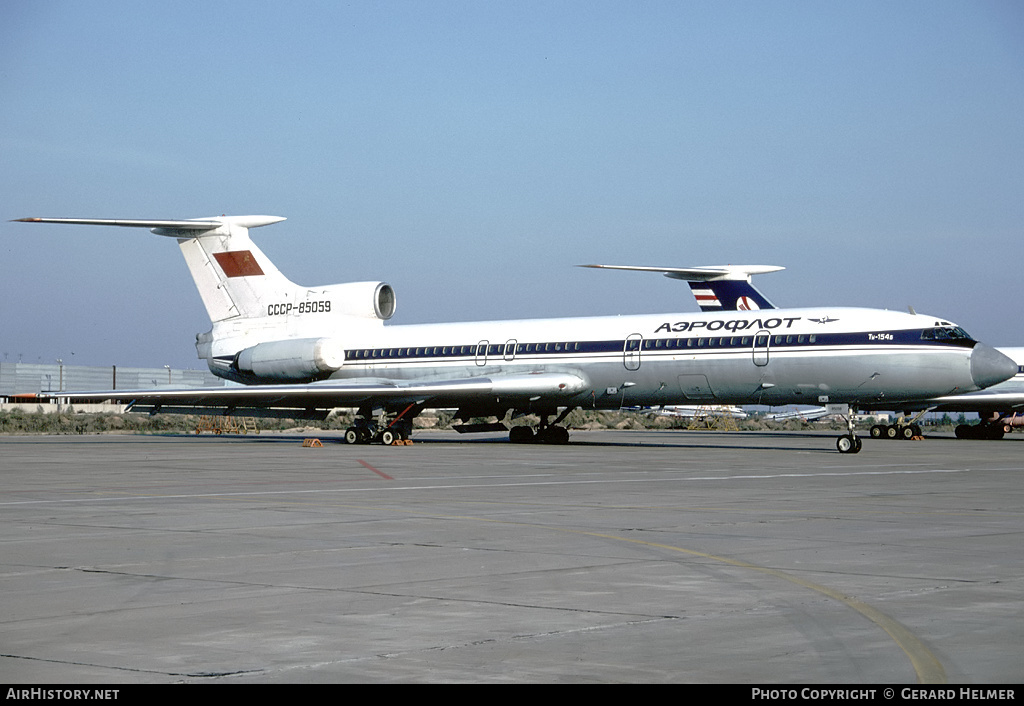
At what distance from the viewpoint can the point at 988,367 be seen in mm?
27609

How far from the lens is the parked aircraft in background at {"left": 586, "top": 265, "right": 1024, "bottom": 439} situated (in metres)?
39.0

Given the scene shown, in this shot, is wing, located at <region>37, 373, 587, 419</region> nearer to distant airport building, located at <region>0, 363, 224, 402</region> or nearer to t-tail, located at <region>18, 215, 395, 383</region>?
t-tail, located at <region>18, 215, 395, 383</region>

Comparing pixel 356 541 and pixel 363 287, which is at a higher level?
pixel 363 287

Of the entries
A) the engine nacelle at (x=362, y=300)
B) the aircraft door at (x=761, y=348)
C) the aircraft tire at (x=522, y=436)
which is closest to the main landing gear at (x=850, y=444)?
the aircraft door at (x=761, y=348)

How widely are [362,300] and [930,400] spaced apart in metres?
16.7

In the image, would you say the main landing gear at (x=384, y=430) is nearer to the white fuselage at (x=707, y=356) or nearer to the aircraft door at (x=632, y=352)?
the white fuselage at (x=707, y=356)

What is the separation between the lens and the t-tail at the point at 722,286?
4825 centimetres

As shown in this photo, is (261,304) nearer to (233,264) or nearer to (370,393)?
(233,264)

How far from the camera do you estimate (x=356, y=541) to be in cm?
1047

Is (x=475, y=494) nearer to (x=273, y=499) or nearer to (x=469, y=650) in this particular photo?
(x=273, y=499)

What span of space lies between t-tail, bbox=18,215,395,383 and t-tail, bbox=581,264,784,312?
1345cm

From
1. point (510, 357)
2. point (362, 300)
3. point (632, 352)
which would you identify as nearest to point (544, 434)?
point (510, 357)

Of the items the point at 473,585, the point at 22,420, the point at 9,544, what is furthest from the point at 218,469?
the point at 22,420

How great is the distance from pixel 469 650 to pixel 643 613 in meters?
1.40
